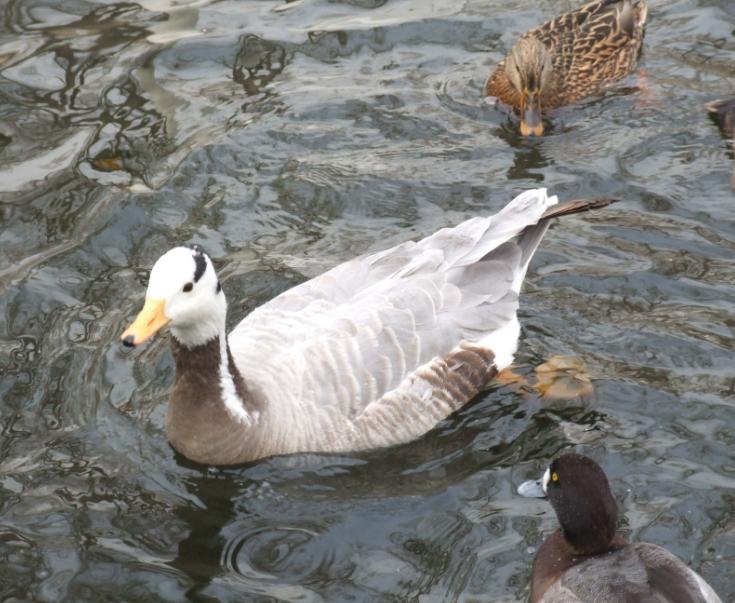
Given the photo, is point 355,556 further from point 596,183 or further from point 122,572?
point 596,183

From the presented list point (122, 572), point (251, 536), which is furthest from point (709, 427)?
point (122, 572)

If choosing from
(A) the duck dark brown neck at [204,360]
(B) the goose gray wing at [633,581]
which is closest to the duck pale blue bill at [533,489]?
(B) the goose gray wing at [633,581]

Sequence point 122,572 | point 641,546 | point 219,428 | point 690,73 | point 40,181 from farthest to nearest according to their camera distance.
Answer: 1. point 690,73
2. point 40,181
3. point 219,428
4. point 122,572
5. point 641,546

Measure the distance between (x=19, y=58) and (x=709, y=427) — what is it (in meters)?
7.91

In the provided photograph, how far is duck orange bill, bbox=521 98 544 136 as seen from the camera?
1114 cm

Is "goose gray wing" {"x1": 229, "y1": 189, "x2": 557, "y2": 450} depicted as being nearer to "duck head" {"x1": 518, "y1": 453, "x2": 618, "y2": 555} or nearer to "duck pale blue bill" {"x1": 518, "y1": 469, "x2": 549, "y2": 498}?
"duck pale blue bill" {"x1": 518, "y1": 469, "x2": 549, "y2": 498}

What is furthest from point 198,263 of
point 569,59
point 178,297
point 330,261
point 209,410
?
point 569,59

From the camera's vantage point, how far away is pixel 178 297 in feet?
24.1

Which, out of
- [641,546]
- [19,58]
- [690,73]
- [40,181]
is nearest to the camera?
[641,546]

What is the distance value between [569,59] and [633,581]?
262 inches

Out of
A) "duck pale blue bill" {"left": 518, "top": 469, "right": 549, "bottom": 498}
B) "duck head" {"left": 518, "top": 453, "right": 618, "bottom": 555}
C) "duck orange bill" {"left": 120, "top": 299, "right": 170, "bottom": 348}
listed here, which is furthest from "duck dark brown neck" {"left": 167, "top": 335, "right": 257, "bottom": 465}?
"duck head" {"left": 518, "top": 453, "right": 618, "bottom": 555}

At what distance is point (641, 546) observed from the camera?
6.59 m

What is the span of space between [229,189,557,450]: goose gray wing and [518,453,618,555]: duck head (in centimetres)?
155

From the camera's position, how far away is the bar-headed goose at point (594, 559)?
6184 mm
